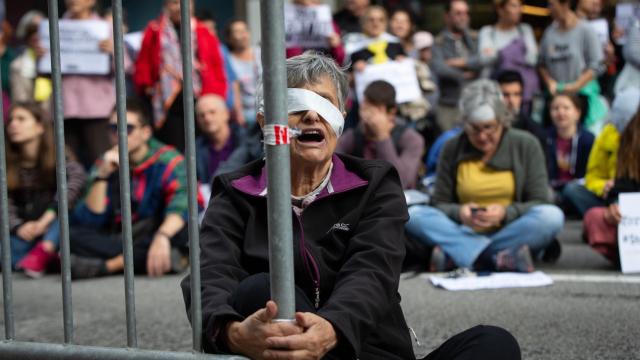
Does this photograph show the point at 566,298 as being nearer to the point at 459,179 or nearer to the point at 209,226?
the point at 459,179

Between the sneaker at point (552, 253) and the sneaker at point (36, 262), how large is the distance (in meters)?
3.23

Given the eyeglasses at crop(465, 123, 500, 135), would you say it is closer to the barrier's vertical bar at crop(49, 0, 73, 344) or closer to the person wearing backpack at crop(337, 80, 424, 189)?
the person wearing backpack at crop(337, 80, 424, 189)

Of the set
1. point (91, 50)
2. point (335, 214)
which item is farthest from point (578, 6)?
point (335, 214)

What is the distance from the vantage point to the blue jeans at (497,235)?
5.82 meters

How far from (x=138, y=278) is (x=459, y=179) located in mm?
2100

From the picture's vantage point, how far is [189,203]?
93.4 inches

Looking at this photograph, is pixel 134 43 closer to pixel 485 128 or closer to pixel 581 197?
pixel 485 128

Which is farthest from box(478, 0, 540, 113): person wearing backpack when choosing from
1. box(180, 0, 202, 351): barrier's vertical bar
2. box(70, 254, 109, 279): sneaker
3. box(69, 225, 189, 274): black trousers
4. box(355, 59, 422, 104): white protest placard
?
box(180, 0, 202, 351): barrier's vertical bar

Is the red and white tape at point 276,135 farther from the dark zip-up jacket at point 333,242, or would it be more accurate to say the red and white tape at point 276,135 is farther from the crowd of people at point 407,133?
the crowd of people at point 407,133

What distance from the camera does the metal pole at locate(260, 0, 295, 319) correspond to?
2.18 m

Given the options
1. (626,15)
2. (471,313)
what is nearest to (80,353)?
(471,313)

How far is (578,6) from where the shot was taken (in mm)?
9312

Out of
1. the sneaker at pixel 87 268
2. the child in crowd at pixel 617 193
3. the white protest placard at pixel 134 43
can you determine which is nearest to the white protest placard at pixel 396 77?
the white protest placard at pixel 134 43

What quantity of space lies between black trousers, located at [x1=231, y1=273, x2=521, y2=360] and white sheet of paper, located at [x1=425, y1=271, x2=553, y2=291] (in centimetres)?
272
